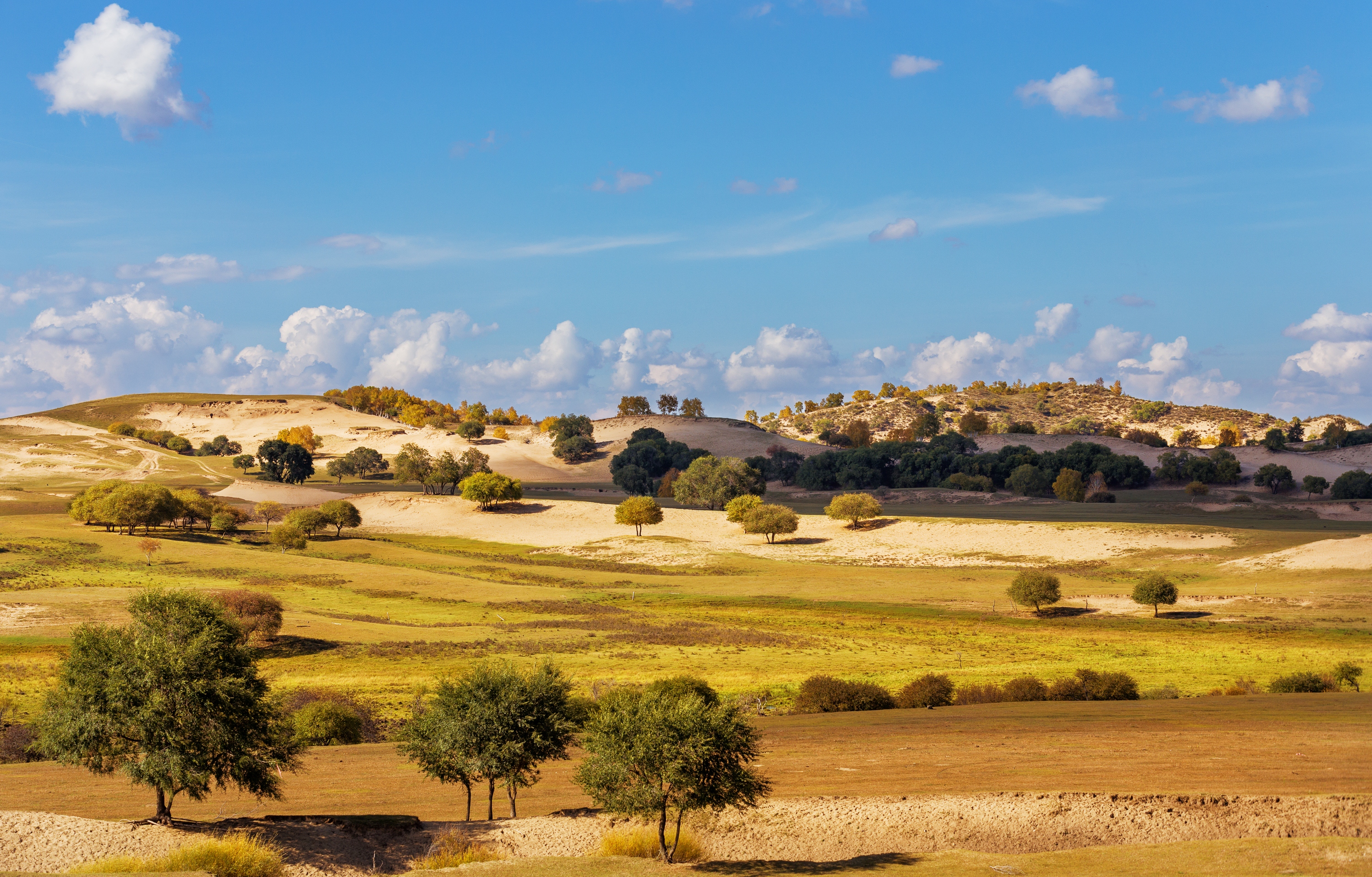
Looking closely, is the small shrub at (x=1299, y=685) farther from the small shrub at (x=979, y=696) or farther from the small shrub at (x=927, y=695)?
the small shrub at (x=927, y=695)

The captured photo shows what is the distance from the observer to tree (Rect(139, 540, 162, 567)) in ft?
291

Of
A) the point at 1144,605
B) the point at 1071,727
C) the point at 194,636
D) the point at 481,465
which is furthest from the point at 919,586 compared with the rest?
the point at 481,465

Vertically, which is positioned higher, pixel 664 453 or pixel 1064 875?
pixel 664 453

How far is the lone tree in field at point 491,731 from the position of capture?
26.4 m

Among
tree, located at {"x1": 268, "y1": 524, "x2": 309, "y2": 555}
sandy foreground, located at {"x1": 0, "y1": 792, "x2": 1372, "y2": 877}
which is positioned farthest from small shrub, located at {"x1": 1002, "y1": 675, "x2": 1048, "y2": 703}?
tree, located at {"x1": 268, "y1": 524, "x2": 309, "y2": 555}

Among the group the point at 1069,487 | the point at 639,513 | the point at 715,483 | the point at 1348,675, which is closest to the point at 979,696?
the point at 1348,675

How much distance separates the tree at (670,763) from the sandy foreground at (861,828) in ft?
6.61

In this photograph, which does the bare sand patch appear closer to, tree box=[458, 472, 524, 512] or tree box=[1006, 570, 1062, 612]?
tree box=[1006, 570, 1062, 612]

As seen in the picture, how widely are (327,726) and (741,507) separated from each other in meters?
77.6

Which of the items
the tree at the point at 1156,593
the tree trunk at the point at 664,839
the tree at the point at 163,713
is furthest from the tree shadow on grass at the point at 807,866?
the tree at the point at 1156,593

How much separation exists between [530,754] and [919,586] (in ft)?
196

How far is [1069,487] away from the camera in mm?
142000

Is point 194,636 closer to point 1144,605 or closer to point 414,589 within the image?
point 414,589

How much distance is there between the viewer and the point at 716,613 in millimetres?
72250
